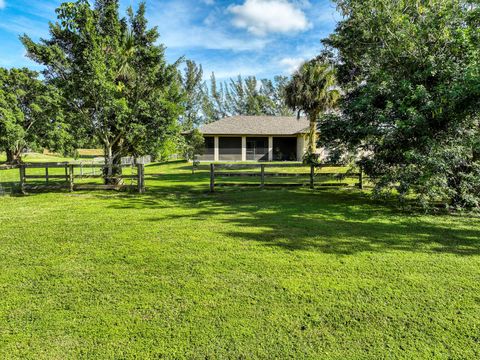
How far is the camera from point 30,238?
5297mm

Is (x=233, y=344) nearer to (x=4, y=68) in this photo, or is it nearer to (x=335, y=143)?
(x=335, y=143)

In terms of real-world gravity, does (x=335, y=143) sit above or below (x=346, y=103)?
below

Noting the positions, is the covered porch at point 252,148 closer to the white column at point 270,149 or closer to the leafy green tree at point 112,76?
the white column at point 270,149

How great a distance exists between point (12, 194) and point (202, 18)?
11.6 m

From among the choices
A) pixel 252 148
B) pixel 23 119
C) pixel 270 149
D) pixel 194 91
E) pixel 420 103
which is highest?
pixel 194 91

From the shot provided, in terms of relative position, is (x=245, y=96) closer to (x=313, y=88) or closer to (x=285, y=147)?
(x=285, y=147)

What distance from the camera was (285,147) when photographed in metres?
31.0

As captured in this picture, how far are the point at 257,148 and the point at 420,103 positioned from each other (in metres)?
24.1

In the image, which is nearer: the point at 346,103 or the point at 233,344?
the point at 233,344

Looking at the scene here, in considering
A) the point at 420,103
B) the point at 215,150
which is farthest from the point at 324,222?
the point at 215,150

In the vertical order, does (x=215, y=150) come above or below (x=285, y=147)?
below

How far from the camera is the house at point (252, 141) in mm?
29562

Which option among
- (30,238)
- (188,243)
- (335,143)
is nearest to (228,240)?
(188,243)

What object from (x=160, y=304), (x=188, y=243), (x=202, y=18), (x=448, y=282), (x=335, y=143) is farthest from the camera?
(x=202, y=18)
